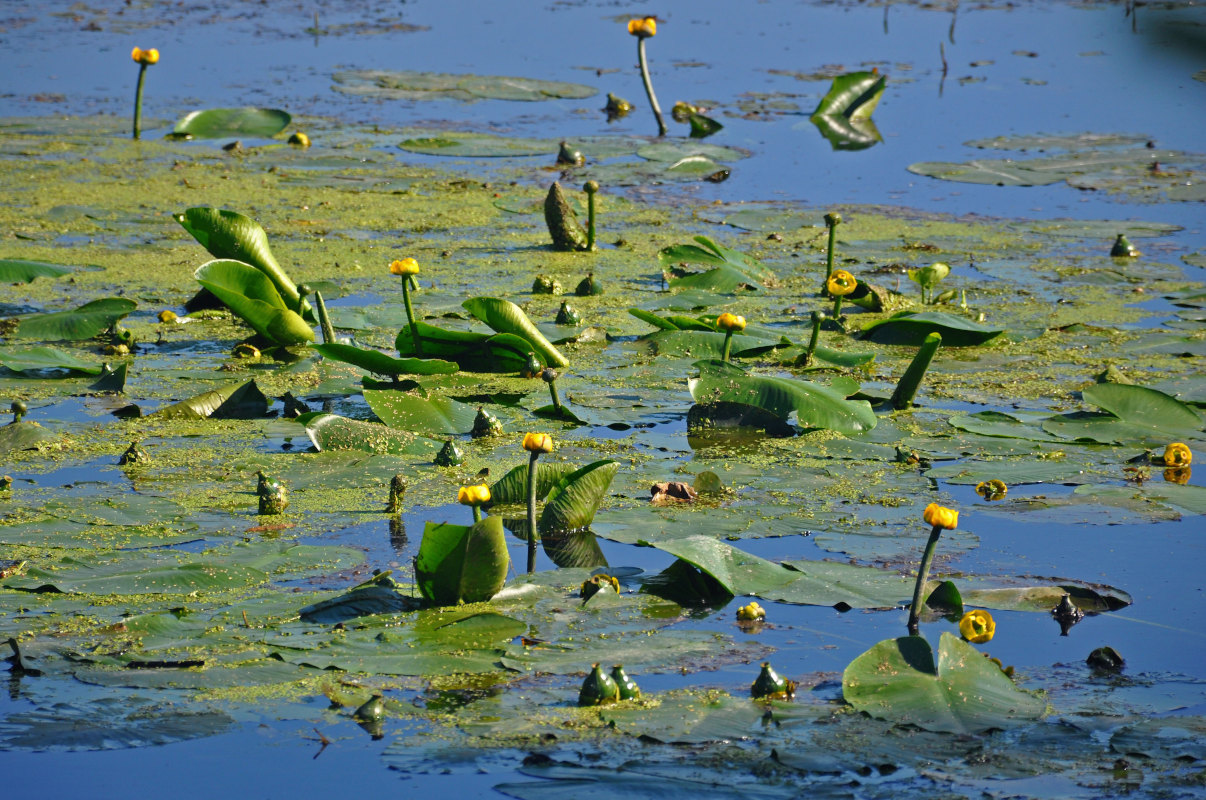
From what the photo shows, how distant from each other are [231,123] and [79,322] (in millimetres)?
3939

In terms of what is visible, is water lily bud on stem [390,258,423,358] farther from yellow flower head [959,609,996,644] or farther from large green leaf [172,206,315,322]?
yellow flower head [959,609,996,644]

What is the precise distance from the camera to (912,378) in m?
3.72

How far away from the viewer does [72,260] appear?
531 centimetres

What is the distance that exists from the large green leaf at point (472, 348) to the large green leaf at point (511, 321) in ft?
0.10

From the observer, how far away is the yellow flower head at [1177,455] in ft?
10.8

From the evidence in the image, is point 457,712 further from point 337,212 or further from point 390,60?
point 390,60

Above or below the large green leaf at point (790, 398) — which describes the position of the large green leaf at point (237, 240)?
above

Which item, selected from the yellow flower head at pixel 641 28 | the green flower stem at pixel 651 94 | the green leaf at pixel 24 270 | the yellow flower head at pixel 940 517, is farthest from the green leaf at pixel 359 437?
the green flower stem at pixel 651 94

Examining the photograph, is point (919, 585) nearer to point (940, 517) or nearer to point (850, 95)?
point (940, 517)

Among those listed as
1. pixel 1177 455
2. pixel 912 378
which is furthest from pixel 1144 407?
pixel 912 378

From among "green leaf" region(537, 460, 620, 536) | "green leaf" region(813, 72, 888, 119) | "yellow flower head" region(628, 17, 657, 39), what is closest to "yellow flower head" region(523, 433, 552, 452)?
"green leaf" region(537, 460, 620, 536)

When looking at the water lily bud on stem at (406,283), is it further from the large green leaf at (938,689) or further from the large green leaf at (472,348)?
the large green leaf at (938,689)

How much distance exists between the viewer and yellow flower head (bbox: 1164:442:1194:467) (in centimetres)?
330

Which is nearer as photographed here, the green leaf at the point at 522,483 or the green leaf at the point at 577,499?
the green leaf at the point at 577,499
